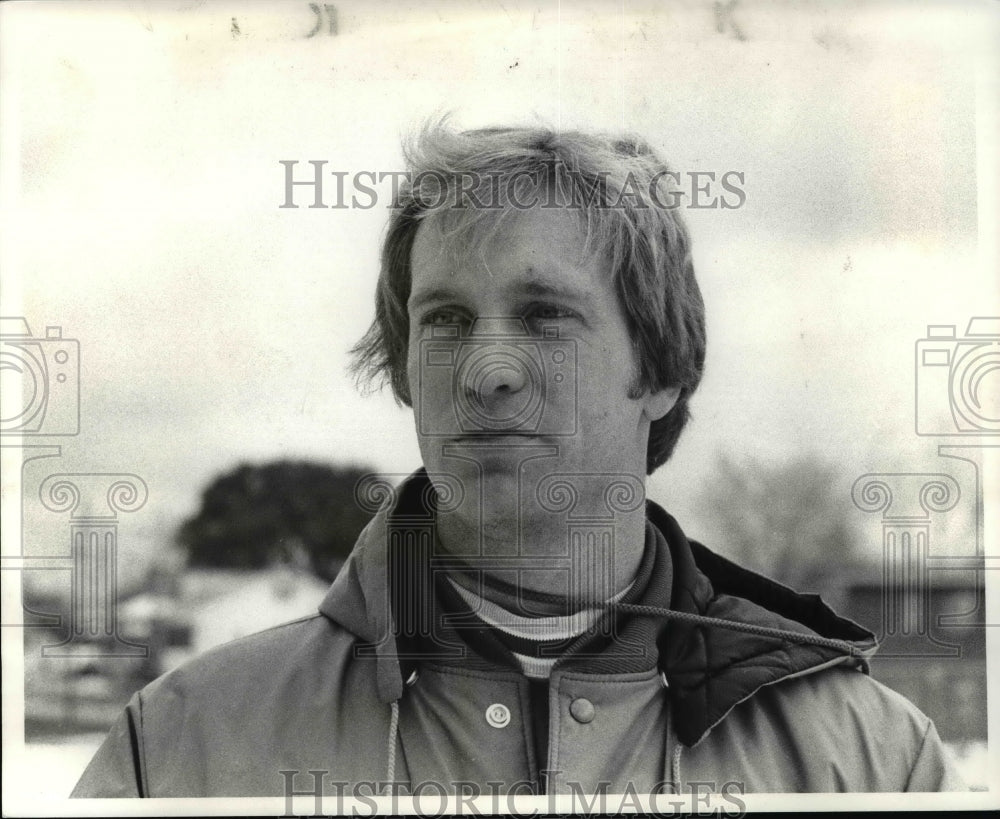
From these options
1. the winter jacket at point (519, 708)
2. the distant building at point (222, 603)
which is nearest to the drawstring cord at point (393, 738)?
the winter jacket at point (519, 708)

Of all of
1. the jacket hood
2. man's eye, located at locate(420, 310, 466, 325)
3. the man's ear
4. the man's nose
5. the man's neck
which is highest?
man's eye, located at locate(420, 310, 466, 325)

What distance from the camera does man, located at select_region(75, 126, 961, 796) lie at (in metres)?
2.50

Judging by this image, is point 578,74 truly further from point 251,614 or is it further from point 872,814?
point 872,814

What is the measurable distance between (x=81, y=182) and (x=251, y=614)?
0.98 metres

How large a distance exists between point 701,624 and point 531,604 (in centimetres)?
35

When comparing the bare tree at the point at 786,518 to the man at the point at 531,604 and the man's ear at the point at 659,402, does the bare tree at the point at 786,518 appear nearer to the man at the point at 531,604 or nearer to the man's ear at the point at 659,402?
the man at the point at 531,604

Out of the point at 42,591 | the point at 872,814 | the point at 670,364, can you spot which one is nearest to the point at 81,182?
the point at 42,591

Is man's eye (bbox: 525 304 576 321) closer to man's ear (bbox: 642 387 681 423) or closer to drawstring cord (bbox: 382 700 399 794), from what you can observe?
man's ear (bbox: 642 387 681 423)

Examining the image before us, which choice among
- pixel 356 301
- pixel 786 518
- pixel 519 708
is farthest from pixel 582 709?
pixel 356 301

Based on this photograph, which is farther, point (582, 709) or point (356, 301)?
point (356, 301)

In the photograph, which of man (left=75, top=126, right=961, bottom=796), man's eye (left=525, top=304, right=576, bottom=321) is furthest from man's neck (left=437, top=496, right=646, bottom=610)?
man's eye (left=525, top=304, right=576, bottom=321)

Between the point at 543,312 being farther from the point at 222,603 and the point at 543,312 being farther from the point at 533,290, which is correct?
the point at 222,603

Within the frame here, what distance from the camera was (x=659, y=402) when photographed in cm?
260

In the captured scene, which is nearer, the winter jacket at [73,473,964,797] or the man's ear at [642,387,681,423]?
the winter jacket at [73,473,964,797]
